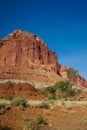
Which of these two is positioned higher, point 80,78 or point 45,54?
point 45,54

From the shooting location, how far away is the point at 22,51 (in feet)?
519

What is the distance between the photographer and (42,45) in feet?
557

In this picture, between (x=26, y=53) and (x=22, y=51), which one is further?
(x=22, y=51)

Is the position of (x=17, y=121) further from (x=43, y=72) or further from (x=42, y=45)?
(x=42, y=45)

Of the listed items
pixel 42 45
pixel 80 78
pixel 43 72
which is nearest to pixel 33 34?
pixel 42 45

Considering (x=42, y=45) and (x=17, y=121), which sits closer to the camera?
(x=17, y=121)

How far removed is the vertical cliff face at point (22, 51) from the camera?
15425 centimetres

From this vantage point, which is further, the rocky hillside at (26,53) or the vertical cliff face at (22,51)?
the vertical cliff face at (22,51)

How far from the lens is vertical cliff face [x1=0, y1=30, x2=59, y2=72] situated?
154 m

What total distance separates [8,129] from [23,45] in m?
147

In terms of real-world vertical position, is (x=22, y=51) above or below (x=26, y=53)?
above

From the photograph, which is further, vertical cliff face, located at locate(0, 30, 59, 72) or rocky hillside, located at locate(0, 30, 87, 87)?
vertical cliff face, located at locate(0, 30, 59, 72)

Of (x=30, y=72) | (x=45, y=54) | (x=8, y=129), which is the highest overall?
(x=45, y=54)

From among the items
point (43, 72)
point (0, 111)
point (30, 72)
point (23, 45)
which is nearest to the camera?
point (0, 111)
